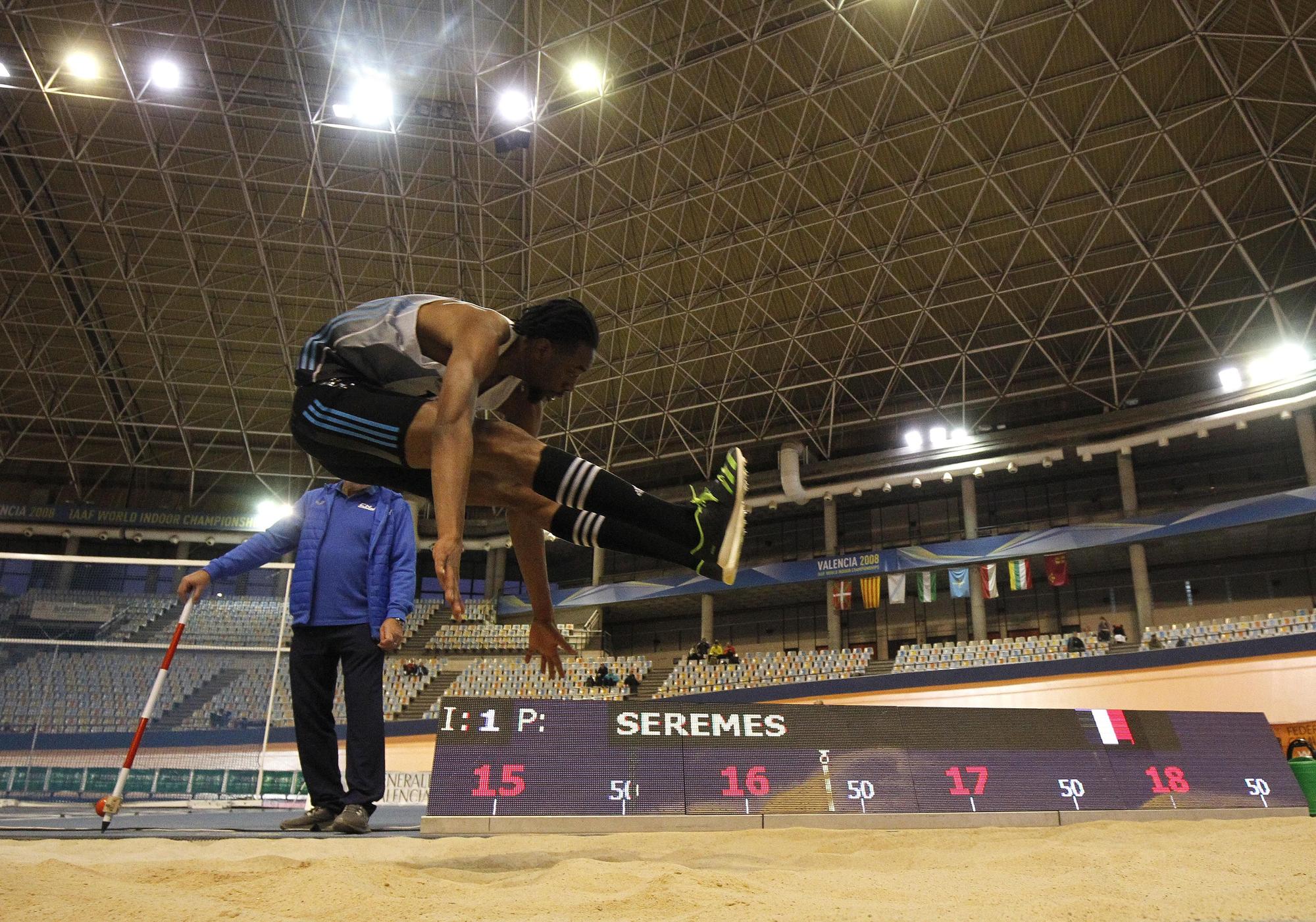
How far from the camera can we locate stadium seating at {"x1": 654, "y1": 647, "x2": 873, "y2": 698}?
70.0ft

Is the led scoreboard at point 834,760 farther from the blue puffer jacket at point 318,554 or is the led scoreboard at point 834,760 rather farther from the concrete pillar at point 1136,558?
the concrete pillar at point 1136,558

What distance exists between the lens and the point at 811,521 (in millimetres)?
29844

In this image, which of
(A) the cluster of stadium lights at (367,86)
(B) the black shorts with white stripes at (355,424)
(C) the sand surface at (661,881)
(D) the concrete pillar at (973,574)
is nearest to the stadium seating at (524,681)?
(D) the concrete pillar at (973,574)

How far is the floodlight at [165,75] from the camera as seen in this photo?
15.9 meters

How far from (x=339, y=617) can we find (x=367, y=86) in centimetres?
1494

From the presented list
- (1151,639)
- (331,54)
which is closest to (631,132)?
(331,54)

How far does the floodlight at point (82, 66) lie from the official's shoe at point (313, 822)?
1792cm

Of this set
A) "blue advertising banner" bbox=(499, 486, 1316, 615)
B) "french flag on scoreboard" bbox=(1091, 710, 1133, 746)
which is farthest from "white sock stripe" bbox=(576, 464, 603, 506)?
"blue advertising banner" bbox=(499, 486, 1316, 615)

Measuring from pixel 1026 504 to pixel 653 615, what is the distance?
1338 cm

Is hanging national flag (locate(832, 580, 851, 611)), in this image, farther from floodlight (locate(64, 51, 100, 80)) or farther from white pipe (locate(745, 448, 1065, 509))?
floodlight (locate(64, 51, 100, 80))

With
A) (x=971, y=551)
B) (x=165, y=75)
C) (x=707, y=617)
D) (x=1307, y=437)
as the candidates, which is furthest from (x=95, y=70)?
(x=1307, y=437)

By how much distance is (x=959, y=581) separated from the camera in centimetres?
2312

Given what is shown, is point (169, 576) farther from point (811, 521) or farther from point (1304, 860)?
point (811, 521)

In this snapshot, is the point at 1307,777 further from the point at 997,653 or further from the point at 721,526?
the point at 997,653
